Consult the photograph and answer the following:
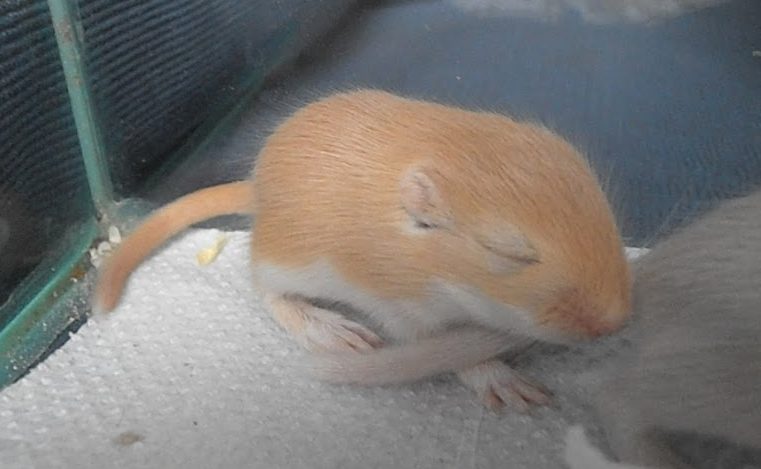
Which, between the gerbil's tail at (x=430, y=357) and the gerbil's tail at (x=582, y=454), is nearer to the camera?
the gerbil's tail at (x=582, y=454)

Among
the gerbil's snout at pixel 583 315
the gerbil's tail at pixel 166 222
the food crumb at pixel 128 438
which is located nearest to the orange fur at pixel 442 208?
the gerbil's snout at pixel 583 315

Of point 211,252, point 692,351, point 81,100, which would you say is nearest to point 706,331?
point 692,351

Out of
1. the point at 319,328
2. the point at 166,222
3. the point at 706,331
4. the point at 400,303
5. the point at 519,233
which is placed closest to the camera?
the point at 706,331

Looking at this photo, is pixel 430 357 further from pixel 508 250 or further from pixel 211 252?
pixel 211 252

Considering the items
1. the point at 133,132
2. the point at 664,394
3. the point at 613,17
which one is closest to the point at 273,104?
the point at 133,132

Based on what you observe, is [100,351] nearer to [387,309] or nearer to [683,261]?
[387,309]

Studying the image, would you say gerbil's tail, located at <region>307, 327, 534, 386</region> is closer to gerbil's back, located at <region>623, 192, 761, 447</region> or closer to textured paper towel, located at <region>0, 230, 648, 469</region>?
textured paper towel, located at <region>0, 230, 648, 469</region>

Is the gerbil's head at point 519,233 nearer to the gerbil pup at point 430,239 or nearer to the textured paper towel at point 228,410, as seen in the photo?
the gerbil pup at point 430,239
